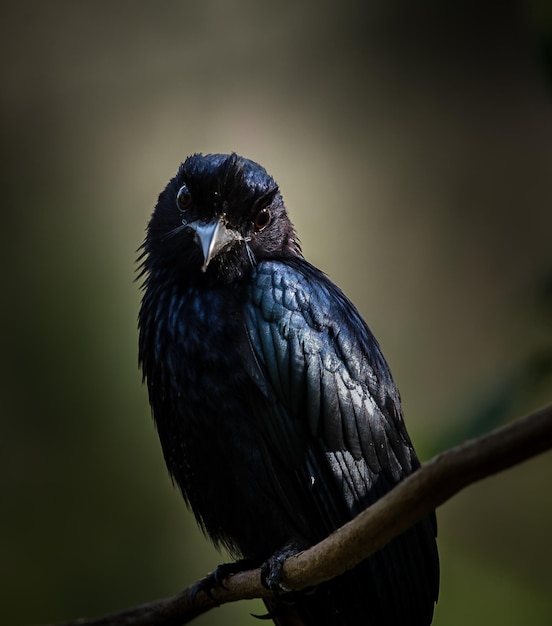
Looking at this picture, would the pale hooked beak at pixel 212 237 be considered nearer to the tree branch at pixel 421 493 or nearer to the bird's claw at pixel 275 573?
the bird's claw at pixel 275 573

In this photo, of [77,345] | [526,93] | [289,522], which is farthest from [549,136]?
[289,522]

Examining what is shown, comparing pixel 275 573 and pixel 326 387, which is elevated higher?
pixel 326 387

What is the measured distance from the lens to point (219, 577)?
3.09m

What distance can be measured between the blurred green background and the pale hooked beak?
6.40 ft

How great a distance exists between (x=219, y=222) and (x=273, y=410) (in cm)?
69

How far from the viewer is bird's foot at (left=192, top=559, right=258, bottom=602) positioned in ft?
9.88

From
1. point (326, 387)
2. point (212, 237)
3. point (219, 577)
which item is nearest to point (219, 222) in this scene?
point (212, 237)

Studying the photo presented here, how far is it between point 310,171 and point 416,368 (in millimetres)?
1387

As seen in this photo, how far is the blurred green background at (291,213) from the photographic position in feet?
16.8

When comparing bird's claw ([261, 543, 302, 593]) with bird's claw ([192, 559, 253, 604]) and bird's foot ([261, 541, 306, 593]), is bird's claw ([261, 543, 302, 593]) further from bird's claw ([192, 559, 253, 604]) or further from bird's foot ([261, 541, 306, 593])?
bird's claw ([192, 559, 253, 604])

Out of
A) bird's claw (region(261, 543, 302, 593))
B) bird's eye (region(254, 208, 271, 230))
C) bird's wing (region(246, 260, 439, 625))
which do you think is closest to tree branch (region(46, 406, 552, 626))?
bird's claw (region(261, 543, 302, 593))

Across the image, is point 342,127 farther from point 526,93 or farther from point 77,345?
point 77,345

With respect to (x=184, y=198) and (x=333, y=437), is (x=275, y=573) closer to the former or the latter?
(x=333, y=437)

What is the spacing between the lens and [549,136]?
5.88m
